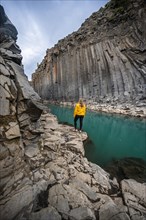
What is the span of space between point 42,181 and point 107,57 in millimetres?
25753

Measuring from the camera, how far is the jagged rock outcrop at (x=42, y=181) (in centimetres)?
272

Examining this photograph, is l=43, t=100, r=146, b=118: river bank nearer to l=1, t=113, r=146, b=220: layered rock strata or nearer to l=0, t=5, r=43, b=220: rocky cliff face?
l=1, t=113, r=146, b=220: layered rock strata

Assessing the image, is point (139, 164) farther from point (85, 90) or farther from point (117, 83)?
point (85, 90)

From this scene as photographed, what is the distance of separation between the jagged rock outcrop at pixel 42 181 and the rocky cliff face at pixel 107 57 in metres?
19.7

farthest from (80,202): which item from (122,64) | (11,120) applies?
(122,64)

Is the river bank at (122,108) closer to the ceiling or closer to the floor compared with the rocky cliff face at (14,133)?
closer to the floor

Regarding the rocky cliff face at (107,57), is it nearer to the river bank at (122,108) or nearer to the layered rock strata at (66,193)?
the river bank at (122,108)

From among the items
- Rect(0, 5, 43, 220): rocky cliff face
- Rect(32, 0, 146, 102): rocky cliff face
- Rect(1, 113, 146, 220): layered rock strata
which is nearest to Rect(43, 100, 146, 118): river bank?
Rect(32, 0, 146, 102): rocky cliff face

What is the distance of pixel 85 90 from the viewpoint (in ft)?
91.3

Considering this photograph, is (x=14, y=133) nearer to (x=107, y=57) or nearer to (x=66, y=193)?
(x=66, y=193)

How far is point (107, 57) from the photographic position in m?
25.6

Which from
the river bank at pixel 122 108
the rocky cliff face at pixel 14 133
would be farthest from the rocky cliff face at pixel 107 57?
the rocky cliff face at pixel 14 133

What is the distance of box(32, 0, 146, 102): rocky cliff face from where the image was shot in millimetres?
23000

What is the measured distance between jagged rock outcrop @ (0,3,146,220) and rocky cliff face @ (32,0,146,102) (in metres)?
19.7
